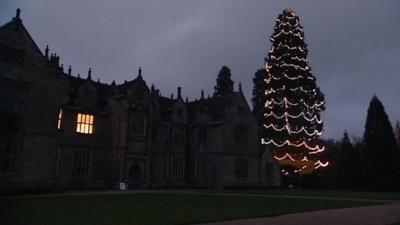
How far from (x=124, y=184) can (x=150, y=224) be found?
2421 cm

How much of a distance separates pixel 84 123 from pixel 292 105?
23.9m

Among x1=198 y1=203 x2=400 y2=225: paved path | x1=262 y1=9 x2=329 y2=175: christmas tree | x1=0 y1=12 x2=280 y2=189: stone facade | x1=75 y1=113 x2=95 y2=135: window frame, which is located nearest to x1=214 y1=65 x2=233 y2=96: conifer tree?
x1=262 y1=9 x2=329 y2=175: christmas tree

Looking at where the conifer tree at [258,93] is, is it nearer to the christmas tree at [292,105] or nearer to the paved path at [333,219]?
the christmas tree at [292,105]

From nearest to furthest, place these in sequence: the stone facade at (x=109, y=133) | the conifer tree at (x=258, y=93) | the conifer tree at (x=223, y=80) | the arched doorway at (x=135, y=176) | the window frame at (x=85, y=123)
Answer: the stone facade at (x=109, y=133), the window frame at (x=85, y=123), the arched doorway at (x=135, y=176), the conifer tree at (x=258, y=93), the conifer tree at (x=223, y=80)

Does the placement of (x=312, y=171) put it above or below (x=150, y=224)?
above

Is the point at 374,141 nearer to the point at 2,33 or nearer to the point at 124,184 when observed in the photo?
the point at 124,184

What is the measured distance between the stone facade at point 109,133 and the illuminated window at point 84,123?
0.28 feet

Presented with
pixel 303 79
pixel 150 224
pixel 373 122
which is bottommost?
pixel 150 224

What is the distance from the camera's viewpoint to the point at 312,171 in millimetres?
47562

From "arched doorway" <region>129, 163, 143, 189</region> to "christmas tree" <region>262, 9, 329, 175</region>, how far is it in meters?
17.0

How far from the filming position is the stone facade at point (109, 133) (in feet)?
94.1

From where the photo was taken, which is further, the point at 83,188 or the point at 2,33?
the point at 83,188

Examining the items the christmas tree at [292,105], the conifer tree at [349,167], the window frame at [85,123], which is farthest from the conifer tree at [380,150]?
the window frame at [85,123]

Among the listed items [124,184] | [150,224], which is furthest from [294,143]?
[150,224]
